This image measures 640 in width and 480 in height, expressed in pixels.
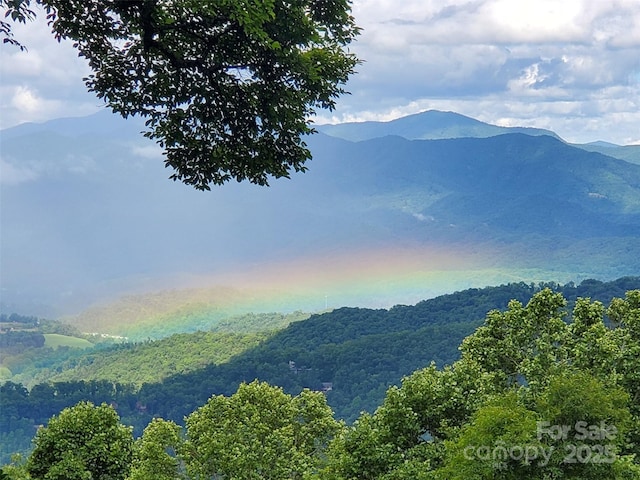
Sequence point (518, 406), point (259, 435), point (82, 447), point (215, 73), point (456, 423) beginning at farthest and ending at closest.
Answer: point (259, 435) → point (82, 447) → point (456, 423) → point (518, 406) → point (215, 73)

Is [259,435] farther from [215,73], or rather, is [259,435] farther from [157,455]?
[215,73]

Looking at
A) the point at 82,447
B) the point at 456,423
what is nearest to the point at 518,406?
the point at 456,423

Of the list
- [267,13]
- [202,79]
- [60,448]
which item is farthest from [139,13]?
[60,448]

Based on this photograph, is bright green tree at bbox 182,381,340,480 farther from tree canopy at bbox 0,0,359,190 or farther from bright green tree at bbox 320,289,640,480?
tree canopy at bbox 0,0,359,190

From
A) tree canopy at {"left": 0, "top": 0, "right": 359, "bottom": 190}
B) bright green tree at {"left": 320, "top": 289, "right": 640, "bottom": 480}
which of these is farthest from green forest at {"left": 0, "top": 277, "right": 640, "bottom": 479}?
tree canopy at {"left": 0, "top": 0, "right": 359, "bottom": 190}

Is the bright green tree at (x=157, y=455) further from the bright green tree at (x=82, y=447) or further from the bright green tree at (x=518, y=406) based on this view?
the bright green tree at (x=518, y=406)

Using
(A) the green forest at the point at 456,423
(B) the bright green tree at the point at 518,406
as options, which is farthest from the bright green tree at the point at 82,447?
(B) the bright green tree at the point at 518,406

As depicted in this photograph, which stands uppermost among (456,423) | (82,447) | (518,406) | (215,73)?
(215,73)
